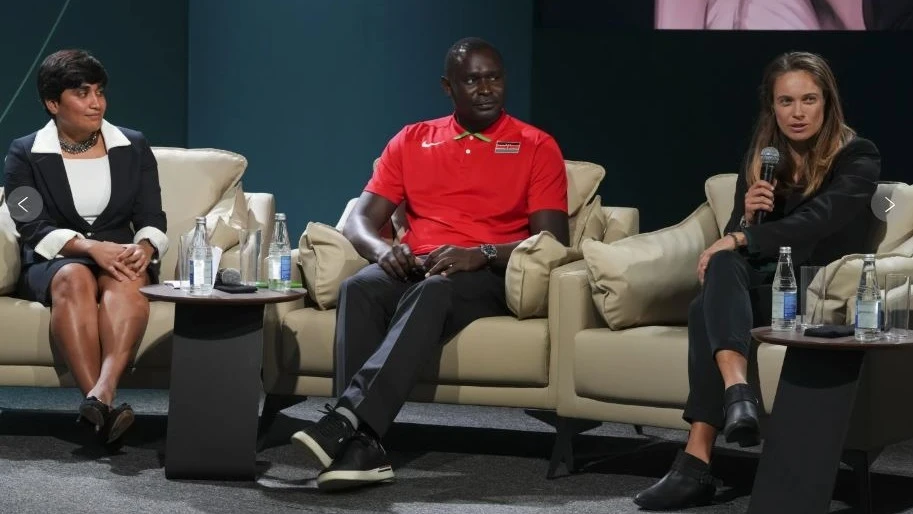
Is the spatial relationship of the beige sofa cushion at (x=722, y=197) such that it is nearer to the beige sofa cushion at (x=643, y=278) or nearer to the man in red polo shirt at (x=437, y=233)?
the beige sofa cushion at (x=643, y=278)

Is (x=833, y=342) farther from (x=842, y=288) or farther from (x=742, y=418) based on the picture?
(x=842, y=288)

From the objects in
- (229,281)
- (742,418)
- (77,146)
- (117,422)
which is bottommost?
(117,422)

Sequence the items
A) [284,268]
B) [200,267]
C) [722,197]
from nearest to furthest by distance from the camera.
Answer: [200,267]
[284,268]
[722,197]

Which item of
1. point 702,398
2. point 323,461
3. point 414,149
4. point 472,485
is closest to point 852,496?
point 702,398

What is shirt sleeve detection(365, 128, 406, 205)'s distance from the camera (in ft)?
15.0

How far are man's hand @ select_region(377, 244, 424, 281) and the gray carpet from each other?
55cm

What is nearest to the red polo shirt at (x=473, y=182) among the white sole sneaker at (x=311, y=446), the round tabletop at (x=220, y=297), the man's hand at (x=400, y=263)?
the man's hand at (x=400, y=263)

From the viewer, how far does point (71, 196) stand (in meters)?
4.46

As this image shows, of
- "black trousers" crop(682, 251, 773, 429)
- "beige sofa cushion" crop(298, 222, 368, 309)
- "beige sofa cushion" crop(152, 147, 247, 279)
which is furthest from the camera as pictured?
"beige sofa cushion" crop(152, 147, 247, 279)

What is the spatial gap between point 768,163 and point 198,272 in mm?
1586

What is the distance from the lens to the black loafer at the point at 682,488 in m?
3.51

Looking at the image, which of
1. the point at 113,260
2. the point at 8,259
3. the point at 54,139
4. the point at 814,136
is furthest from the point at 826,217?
the point at 8,259

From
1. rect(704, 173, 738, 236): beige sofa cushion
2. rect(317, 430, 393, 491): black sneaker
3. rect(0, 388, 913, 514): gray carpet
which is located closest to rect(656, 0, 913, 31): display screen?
rect(704, 173, 738, 236): beige sofa cushion

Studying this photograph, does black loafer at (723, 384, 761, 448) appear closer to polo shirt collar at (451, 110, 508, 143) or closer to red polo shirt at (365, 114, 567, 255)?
red polo shirt at (365, 114, 567, 255)
